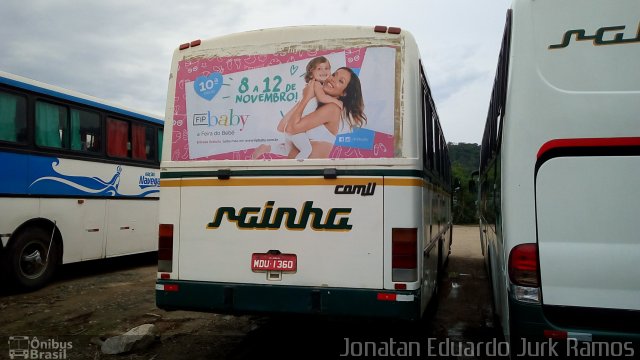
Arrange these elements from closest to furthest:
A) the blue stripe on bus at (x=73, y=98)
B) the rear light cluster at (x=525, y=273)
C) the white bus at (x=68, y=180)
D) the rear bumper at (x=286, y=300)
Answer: the rear light cluster at (x=525, y=273) → the rear bumper at (x=286, y=300) → the white bus at (x=68, y=180) → the blue stripe on bus at (x=73, y=98)

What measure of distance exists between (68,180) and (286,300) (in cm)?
614

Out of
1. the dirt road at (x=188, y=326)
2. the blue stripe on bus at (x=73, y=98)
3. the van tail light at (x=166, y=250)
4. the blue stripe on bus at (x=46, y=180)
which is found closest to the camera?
the van tail light at (x=166, y=250)

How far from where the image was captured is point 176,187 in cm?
505

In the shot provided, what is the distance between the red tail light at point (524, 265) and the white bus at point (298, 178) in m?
0.96

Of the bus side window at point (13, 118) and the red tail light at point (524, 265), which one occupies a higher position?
the bus side window at point (13, 118)

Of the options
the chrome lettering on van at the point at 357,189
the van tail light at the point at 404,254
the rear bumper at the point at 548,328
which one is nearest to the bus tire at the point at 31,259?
the chrome lettering on van at the point at 357,189

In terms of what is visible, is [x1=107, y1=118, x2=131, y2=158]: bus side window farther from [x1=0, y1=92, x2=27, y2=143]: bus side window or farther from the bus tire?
the bus tire

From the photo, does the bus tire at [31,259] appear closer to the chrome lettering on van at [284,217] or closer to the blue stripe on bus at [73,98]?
the blue stripe on bus at [73,98]

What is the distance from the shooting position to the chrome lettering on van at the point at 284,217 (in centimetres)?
456

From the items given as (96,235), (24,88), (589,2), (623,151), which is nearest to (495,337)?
(623,151)

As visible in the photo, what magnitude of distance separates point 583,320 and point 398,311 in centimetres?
142

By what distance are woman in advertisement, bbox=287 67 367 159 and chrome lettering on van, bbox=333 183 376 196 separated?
33cm

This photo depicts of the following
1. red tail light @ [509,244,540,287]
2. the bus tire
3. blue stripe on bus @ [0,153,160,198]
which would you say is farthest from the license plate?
the bus tire

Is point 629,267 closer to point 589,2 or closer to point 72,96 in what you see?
point 589,2
